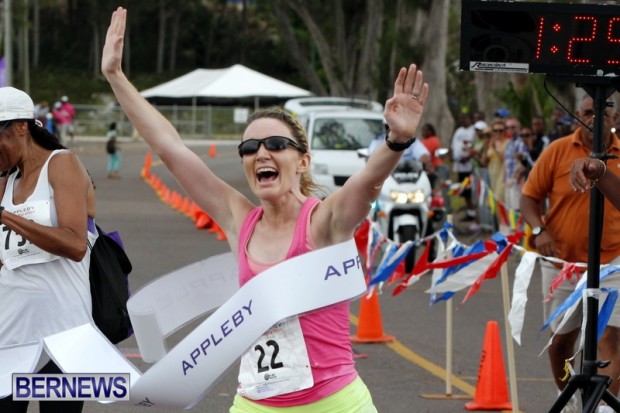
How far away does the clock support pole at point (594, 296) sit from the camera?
22.1 ft

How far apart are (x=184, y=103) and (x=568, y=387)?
75052 millimetres

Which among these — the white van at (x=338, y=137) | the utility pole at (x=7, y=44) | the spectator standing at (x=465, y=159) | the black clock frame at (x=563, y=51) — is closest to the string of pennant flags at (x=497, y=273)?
the black clock frame at (x=563, y=51)

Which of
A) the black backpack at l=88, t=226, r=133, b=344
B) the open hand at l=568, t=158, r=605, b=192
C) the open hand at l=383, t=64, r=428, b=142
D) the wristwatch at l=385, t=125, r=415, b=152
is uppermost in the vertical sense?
the open hand at l=383, t=64, r=428, b=142

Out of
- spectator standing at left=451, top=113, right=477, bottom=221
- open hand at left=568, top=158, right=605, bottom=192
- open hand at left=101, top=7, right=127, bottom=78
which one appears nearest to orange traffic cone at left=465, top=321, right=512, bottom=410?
open hand at left=568, top=158, right=605, bottom=192

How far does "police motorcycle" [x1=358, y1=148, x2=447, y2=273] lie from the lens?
690 inches

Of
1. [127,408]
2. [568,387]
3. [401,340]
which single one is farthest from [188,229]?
[568,387]

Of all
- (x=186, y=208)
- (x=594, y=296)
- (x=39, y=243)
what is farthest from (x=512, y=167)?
(x=39, y=243)

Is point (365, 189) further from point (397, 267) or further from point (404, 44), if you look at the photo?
point (404, 44)

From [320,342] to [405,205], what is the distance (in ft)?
43.0

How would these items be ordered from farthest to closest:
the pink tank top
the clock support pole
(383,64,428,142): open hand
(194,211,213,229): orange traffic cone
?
1. (194,211,213,229): orange traffic cone
2. the clock support pole
3. the pink tank top
4. (383,64,428,142): open hand

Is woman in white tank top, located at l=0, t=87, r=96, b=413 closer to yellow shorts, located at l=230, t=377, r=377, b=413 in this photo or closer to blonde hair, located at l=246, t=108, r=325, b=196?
blonde hair, located at l=246, t=108, r=325, b=196

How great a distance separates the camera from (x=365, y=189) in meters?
→ 4.54

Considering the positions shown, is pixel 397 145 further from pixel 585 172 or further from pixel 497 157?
pixel 497 157

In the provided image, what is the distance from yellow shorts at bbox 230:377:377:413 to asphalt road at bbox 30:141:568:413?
4.42 meters
